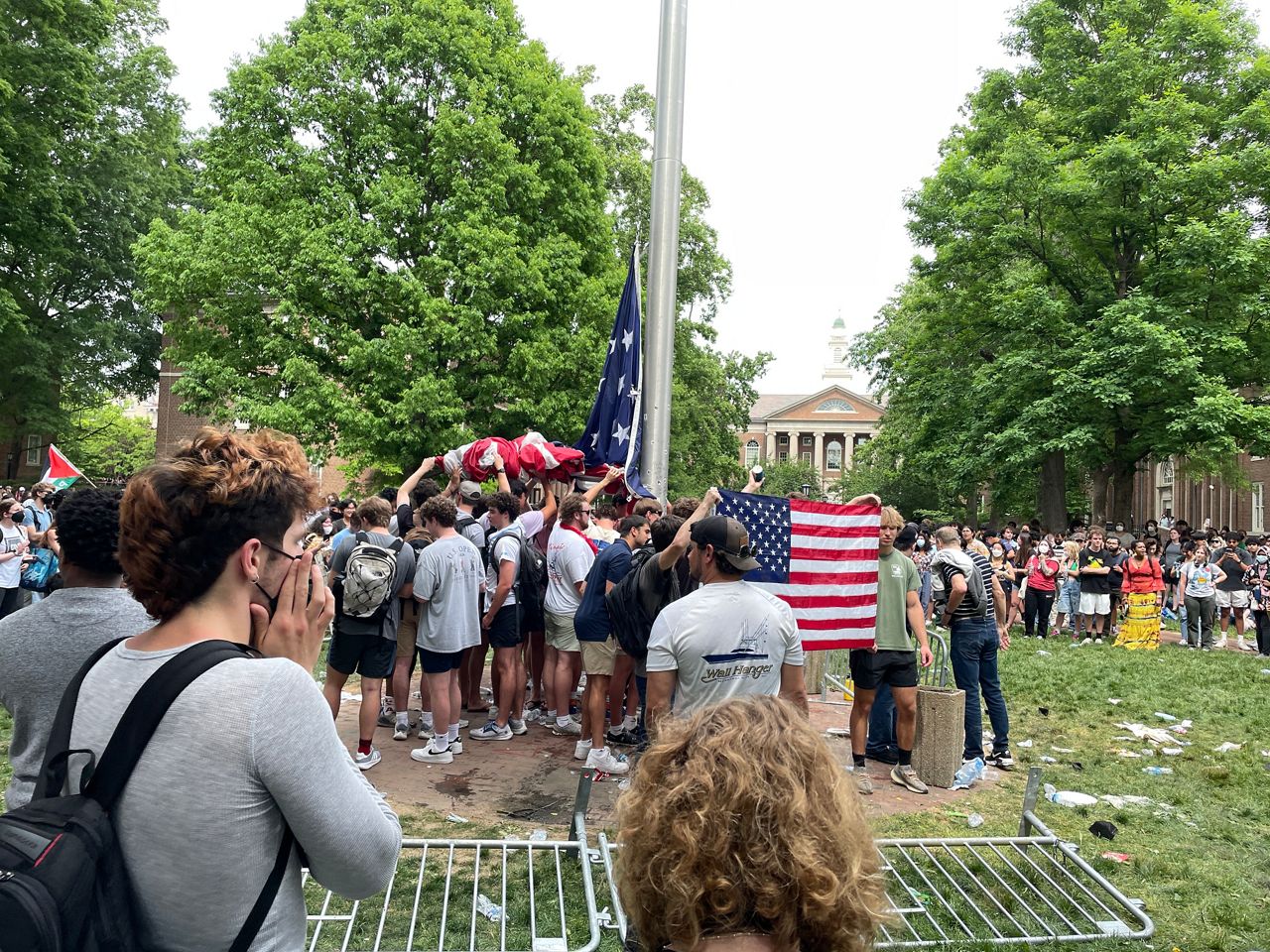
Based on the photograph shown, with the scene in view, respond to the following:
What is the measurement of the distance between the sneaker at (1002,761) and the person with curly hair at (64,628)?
7.53 meters

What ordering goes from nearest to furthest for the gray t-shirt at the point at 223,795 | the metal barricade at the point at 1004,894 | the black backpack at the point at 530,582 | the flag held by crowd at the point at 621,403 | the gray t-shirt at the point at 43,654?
the gray t-shirt at the point at 223,795, the gray t-shirt at the point at 43,654, the metal barricade at the point at 1004,894, the black backpack at the point at 530,582, the flag held by crowd at the point at 621,403

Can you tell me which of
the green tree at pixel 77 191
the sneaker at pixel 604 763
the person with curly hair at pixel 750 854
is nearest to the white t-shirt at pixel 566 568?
the sneaker at pixel 604 763

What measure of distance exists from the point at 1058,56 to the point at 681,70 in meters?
21.5

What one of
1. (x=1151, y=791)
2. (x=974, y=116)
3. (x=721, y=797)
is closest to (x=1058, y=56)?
(x=974, y=116)

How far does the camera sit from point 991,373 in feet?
87.0

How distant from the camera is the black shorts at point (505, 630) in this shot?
27.1 ft

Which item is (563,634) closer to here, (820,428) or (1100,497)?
(1100,497)

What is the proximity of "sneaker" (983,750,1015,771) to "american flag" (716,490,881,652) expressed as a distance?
6.91 ft

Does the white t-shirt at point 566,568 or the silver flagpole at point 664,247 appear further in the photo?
the silver flagpole at point 664,247

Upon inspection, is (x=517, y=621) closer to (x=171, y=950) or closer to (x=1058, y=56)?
(x=171, y=950)

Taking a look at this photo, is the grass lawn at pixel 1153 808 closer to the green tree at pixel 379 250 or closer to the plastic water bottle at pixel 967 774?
the plastic water bottle at pixel 967 774

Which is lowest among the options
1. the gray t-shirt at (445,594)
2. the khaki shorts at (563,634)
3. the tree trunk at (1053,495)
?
the khaki shorts at (563,634)

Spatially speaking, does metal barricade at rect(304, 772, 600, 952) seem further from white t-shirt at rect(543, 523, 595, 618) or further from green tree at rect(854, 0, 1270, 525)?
green tree at rect(854, 0, 1270, 525)

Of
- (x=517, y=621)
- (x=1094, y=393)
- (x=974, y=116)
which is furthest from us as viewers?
(x=974, y=116)
